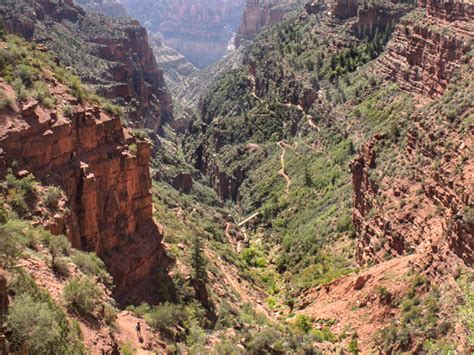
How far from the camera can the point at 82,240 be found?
2328 centimetres

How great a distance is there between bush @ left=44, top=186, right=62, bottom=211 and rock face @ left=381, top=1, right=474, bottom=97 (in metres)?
34.9

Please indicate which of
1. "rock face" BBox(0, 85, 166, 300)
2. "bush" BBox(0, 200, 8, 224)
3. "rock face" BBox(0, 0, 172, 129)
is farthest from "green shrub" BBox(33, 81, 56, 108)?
"rock face" BBox(0, 0, 172, 129)

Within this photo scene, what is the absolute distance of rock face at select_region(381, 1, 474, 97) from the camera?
1773 inches

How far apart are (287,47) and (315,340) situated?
80099mm

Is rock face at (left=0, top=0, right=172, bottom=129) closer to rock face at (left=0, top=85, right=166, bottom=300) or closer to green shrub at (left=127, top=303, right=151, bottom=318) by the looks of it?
rock face at (left=0, top=85, right=166, bottom=300)

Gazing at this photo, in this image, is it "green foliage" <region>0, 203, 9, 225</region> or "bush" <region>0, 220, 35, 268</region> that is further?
"green foliage" <region>0, 203, 9, 225</region>

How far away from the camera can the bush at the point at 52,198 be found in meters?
20.7

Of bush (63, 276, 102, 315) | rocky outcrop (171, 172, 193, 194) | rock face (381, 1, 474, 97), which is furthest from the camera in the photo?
rocky outcrop (171, 172, 193, 194)

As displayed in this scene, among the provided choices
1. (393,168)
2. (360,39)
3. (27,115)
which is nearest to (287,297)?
(393,168)

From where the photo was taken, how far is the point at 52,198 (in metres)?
20.8

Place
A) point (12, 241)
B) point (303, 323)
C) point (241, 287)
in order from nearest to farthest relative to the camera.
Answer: point (12, 241) < point (303, 323) < point (241, 287)

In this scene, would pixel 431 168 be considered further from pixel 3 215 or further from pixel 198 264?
pixel 3 215

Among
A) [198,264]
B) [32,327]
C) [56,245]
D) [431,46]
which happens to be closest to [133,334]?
[56,245]

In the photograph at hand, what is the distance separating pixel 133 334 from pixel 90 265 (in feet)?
10.8
